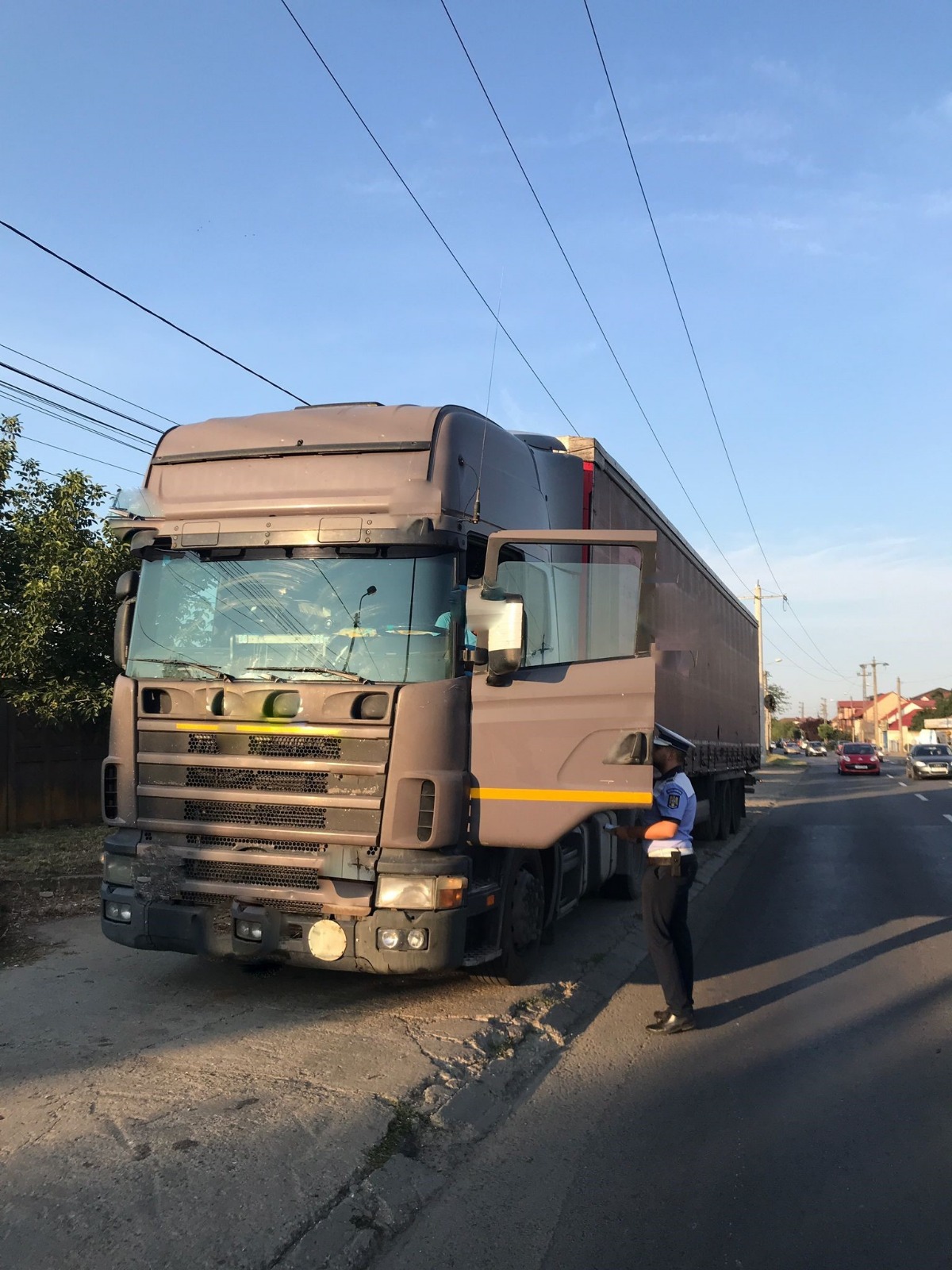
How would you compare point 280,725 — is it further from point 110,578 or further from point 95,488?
point 95,488

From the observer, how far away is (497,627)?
18.9 ft

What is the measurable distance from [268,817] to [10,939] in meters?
3.32

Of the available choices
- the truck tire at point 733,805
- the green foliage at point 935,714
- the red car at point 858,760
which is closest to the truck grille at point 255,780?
the truck tire at point 733,805

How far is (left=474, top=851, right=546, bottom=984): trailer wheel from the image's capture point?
636 cm

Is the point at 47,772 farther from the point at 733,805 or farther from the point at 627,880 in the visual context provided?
the point at 733,805

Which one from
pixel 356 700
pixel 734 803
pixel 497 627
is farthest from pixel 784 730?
pixel 356 700

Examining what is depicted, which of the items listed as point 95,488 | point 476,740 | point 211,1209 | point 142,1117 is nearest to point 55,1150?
point 142,1117

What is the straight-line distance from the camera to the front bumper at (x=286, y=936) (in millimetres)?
5562

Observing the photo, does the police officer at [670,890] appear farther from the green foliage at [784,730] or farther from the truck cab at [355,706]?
the green foliage at [784,730]

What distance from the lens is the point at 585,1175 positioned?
4.19 meters

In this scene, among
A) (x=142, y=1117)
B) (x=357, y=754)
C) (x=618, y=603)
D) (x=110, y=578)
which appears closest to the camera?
(x=142, y=1117)

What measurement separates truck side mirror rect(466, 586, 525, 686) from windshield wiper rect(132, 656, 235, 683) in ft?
4.82

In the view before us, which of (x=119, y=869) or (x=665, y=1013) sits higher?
(x=119, y=869)

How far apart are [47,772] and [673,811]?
33.9ft
